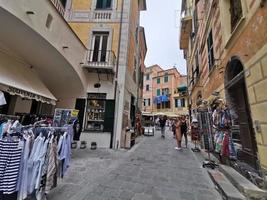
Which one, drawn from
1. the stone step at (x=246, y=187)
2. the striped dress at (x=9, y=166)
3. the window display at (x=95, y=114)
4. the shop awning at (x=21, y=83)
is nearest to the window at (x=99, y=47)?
the window display at (x=95, y=114)

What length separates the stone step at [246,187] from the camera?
9.15ft

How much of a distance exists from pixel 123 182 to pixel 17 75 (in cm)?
455

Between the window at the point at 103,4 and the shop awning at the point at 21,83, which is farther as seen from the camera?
the window at the point at 103,4

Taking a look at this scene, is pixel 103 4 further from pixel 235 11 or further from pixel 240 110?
pixel 240 110

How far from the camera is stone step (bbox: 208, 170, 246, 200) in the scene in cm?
293

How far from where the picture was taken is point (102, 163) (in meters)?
5.73

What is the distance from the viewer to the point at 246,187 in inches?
117

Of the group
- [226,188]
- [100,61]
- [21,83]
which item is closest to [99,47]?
[100,61]

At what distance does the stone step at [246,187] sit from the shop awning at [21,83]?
573 centimetres

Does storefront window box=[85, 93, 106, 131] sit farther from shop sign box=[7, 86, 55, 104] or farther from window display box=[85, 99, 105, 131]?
shop sign box=[7, 86, 55, 104]

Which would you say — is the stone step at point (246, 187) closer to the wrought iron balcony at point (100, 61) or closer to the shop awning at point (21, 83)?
the shop awning at point (21, 83)

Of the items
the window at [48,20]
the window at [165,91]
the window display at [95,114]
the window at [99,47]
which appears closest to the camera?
the window at [48,20]

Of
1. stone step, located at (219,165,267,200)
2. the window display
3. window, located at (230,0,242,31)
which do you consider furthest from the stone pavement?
window, located at (230,0,242,31)

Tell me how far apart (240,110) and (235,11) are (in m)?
2.74
